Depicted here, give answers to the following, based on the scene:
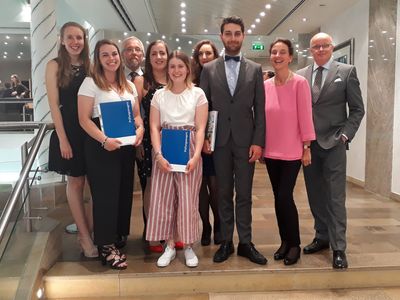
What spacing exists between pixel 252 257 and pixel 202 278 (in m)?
0.40

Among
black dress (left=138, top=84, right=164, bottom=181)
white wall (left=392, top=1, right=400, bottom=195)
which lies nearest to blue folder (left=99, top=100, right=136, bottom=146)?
black dress (left=138, top=84, right=164, bottom=181)

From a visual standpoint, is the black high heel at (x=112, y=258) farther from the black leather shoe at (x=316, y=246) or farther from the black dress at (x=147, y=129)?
the black leather shoe at (x=316, y=246)

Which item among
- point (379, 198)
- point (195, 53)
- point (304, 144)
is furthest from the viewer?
point (379, 198)

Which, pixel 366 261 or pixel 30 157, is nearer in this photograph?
pixel 30 157

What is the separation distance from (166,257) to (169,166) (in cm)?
68

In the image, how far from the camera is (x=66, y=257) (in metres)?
2.94

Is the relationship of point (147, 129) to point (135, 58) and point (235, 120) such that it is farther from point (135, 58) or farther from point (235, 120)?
point (235, 120)

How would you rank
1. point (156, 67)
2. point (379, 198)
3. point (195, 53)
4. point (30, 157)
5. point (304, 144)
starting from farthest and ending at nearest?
point (379, 198) < point (195, 53) < point (156, 67) < point (304, 144) < point (30, 157)

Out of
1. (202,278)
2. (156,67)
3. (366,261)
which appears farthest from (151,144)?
(366,261)

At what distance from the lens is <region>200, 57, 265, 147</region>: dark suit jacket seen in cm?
267

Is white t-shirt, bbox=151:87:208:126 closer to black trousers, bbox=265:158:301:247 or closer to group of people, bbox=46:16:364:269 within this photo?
group of people, bbox=46:16:364:269

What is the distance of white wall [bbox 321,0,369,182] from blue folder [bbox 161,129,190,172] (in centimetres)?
417

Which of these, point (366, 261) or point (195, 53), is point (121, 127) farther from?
point (366, 261)

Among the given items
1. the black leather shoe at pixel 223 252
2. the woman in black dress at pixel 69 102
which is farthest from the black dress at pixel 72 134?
the black leather shoe at pixel 223 252
